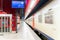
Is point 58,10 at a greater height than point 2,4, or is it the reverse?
point 2,4

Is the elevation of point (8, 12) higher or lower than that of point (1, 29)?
higher

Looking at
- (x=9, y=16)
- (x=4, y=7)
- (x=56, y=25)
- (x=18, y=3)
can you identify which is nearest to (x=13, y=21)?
(x=9, y=16)

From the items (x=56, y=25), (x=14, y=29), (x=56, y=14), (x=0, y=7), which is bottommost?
(x=14, y=29)

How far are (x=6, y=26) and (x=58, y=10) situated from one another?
25.0ft

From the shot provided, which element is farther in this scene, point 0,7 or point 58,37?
point 0,7

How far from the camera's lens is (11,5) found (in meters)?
10.8

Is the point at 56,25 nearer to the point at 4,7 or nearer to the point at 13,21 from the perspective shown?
the point at 13,21

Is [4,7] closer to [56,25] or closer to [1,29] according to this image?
[1,29]

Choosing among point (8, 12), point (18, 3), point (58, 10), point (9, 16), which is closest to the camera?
point (58, 10)

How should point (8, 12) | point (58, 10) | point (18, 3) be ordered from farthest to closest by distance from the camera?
point (18, 3) → point (8, 12) → point (58, 10)

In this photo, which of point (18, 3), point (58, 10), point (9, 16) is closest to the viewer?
point (58, 10)

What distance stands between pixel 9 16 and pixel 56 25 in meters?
7.39

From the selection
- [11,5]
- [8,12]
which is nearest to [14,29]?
[8,12]

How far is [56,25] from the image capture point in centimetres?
242
